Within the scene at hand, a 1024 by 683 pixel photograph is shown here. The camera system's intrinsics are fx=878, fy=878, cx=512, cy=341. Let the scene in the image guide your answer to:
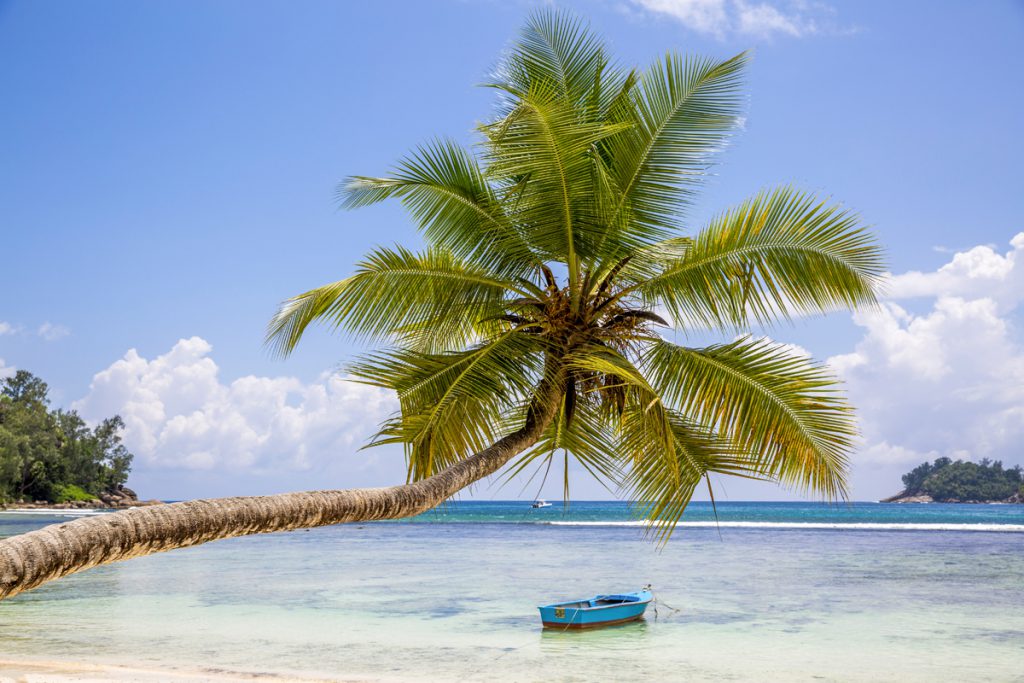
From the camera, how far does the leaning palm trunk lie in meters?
2.98

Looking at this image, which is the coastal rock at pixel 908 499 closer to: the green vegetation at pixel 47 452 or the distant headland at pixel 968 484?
the distant headland at pixel 968 484

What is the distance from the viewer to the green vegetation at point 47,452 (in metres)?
59.4

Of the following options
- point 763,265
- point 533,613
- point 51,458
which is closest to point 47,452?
point 51,458

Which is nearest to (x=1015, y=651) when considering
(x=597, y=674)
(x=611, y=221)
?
(x=597, y=674)

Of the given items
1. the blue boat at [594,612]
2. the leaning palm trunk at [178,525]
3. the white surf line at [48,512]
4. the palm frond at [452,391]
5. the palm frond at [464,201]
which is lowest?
the white surf line at [48,512]

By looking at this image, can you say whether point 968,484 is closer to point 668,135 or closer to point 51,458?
point 51,458

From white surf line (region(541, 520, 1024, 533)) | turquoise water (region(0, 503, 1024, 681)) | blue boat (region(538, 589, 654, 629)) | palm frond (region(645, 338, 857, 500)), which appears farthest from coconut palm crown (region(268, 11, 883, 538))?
white surf line (region(541, 520, 1024, 533))

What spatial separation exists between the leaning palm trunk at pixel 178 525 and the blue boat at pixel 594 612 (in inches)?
497

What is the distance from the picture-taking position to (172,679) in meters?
12.3

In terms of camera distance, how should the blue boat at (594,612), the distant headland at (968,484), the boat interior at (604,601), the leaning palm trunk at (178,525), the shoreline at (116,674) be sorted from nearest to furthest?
the leaning palm trunk at (178,525) → the shoreline at (116,674) → the blue boat at (594,612) → the boat interior at (604,601) → the distant headland at (968,484)

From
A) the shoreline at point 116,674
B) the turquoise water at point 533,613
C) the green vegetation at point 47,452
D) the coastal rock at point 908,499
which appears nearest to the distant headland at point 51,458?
the green vegetation at point 47,452

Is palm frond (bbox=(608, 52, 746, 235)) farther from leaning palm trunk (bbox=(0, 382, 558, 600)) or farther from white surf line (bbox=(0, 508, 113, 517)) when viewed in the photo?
white surf line (bbox=(0, 508, 113, 517))

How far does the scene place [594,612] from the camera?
1747 centimetres

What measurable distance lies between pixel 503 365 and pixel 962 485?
9979 cm
